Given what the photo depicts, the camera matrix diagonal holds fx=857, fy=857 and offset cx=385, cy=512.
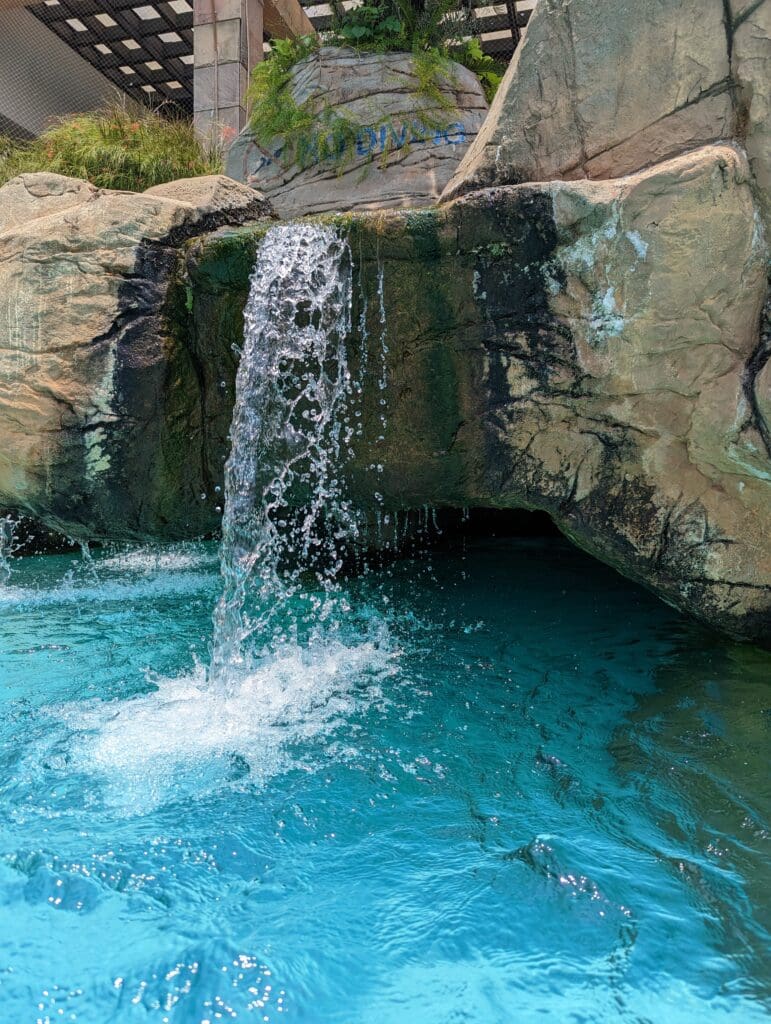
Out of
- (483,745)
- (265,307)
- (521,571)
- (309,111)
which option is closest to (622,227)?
(265,307)

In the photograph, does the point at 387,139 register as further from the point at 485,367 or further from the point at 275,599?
the point at 275,599

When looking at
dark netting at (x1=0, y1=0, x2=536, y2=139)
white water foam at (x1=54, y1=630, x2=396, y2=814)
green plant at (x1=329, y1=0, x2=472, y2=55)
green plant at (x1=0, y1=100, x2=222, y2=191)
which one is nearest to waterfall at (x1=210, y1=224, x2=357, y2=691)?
white water foam at (x1=54, y1=630, x2=396, y2=814)

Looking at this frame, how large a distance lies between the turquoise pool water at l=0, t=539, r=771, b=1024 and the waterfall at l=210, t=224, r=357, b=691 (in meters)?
0.31

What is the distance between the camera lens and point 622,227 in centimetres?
379

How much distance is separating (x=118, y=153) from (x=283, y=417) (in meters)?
4.87

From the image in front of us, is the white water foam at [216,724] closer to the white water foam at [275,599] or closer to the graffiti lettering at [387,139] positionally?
the white water foam at [275,599]

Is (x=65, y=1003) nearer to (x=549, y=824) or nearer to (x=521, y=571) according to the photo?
(x=549, y=824)

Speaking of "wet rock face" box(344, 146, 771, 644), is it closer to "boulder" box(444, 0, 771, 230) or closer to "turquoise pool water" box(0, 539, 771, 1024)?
"boulder" box(444, 0, 771, 230)

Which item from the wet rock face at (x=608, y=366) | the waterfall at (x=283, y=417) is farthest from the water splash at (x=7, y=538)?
the wet rock face at (x=608, y=366)

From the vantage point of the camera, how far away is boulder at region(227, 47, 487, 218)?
841 cm

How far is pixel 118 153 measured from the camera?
320 inches

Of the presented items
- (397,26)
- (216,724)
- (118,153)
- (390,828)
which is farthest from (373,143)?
(390,828)

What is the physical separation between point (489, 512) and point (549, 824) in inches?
176

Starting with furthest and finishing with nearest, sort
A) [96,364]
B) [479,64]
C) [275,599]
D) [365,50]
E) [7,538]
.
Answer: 1. [479,64]
2. [365,50]
3. [7,538]
4. [275,599]
5. [96,364]
